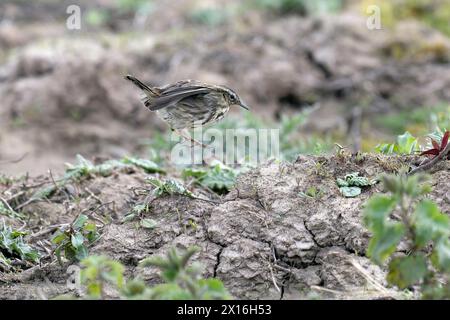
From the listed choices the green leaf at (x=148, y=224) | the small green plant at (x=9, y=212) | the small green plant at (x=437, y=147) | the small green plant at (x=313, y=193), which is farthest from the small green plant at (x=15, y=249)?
the small green plant at (x=437, y=147)

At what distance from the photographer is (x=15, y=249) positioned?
16.5ft

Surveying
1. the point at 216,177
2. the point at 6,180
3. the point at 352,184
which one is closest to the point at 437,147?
the point at 352,184

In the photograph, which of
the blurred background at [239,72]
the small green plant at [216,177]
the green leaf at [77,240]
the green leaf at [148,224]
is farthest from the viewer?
the blurred background at [239,72]

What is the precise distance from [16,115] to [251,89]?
9.75 feet

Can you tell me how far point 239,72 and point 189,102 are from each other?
4.29 m

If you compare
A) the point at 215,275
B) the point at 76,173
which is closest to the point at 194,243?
the point at 215,275

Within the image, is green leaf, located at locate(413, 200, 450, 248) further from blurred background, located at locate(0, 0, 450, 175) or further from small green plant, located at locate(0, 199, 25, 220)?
blurred background, located at locate(0, 0, 450, 175)

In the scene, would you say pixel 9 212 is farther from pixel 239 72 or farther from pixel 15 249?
pixel 239 72

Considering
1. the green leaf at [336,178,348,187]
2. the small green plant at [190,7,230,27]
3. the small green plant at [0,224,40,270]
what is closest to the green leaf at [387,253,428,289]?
the green leaf at [336,178,348,187]

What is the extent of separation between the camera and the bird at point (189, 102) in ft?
19.9

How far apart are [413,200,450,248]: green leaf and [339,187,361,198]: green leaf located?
1200 mm

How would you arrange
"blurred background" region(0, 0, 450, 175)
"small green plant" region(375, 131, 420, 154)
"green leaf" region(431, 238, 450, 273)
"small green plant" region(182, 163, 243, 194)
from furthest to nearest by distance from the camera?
1. "blurred background" region(0, 0, 450, 175)
2. "small green plant" region(182, 163, 243, 194)
3. "small green plant" region(375, 131, 420, 154)
4. "green leaf" region(431, 238, 450, 273)

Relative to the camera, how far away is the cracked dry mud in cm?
442

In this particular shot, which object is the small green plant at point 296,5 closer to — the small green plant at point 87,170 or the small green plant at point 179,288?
the small green plant at point 87,170
